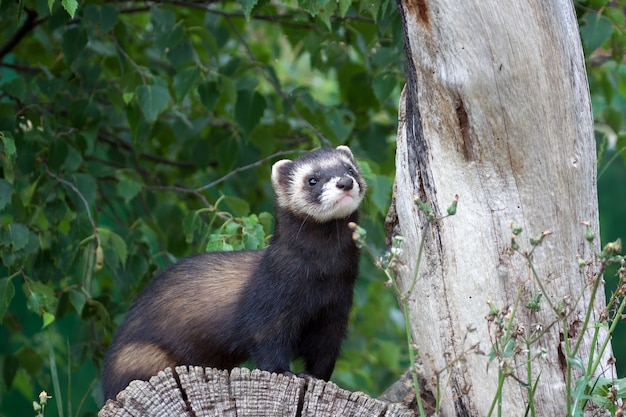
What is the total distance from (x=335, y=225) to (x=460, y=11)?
1403 mm

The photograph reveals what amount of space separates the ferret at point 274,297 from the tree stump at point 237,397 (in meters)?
0.84

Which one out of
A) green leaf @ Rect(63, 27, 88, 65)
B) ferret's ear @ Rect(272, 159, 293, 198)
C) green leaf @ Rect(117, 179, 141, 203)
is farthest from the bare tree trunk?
green leaf @ Rect(63, 27, 88, 65)

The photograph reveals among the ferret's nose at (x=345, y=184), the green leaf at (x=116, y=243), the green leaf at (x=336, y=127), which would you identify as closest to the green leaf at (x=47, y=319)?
the green leaf at (x=116, y=243)

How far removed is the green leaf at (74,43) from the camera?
5.39 metres

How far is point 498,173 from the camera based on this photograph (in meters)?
3.53

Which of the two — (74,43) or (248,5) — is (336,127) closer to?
(248,5)

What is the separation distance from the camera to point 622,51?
5613 mm

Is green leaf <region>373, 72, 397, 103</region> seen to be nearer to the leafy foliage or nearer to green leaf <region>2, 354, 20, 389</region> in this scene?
the leafy foliage

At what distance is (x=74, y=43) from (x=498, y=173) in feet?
9.60

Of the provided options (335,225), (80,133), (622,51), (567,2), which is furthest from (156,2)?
(567,2)

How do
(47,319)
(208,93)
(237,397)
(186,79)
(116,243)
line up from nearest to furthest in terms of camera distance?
(237,397) → (47,319) → (116,243) → (186,79) → (208,93)

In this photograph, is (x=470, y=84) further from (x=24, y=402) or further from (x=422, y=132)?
(x=24, y=402)

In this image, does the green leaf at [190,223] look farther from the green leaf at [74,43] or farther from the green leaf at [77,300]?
the green leaf at [74,43]

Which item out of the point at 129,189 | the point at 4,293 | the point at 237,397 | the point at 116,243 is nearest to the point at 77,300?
the point at 116,243
